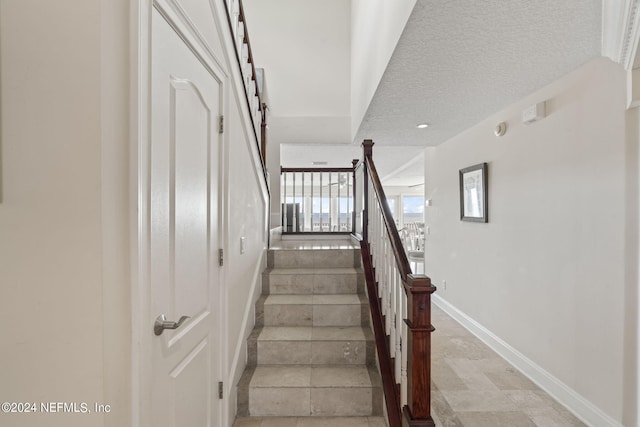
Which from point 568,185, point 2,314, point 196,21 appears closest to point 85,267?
point 2,314

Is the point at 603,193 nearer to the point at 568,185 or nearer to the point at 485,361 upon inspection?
the point at 568,185

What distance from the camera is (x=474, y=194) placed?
3.44 meters

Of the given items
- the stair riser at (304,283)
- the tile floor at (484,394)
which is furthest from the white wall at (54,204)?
the tile floor at (484,394)

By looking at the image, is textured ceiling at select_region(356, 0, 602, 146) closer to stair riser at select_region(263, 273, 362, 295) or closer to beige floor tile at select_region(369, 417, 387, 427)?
stair riser at select_region(263, 273, 362, 295)

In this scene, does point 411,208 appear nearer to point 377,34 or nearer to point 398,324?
point 377,34

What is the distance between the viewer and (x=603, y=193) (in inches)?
75.2

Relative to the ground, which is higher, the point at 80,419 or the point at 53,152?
the point at 53,152

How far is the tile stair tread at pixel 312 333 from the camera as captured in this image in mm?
2234

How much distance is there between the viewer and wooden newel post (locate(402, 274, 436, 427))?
56.4 inches

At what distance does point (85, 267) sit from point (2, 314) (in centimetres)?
26

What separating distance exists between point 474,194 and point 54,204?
364 cm

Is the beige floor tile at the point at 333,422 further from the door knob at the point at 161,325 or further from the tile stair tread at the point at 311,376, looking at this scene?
the door knob at the point at 161,325

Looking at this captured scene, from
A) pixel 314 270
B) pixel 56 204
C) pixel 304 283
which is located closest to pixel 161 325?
pixel 56 204

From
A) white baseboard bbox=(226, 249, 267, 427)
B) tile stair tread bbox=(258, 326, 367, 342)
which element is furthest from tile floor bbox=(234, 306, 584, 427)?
tile stair tread bbox=(258, 326, 367, 342)
